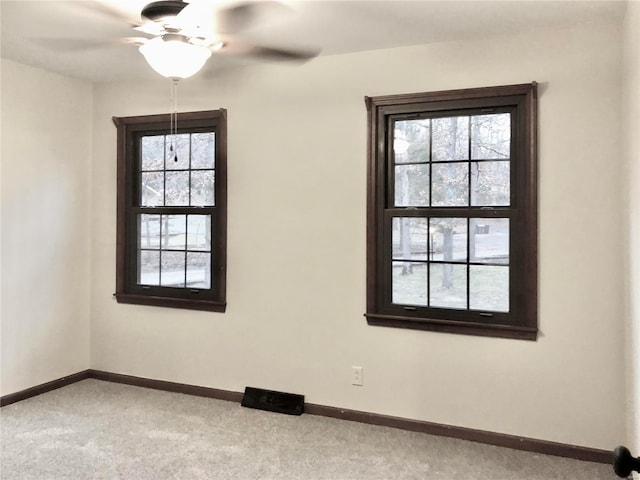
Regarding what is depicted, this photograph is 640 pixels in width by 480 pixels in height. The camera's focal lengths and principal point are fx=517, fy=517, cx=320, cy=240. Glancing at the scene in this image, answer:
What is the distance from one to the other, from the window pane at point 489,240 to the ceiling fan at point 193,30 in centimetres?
156

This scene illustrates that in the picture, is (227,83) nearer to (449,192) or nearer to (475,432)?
(449,192)

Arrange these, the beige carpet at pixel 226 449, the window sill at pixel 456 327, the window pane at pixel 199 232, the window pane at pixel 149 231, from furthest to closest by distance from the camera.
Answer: the window pane at pixel 149 231
the window pane at pixel 199 232
the window sill at pixel 456 327
the beige carpet at pixel 226 449

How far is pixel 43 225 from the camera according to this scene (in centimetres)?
401

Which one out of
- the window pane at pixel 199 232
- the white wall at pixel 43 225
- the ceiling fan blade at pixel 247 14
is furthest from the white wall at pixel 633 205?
the white wall at pixel 43 225

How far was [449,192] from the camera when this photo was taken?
3.25 meters

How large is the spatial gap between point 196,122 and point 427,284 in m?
2.12

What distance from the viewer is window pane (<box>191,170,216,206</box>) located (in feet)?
12.9

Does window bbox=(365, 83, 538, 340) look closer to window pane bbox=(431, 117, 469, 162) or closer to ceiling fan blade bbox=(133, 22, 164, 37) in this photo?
window pane bbox=(431, 117, 469, 162)

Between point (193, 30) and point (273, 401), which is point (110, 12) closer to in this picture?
point (193, 30)

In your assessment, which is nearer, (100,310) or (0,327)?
(0,327)

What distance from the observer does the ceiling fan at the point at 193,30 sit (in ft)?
7.21

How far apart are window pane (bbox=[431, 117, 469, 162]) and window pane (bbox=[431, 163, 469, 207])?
57 mm

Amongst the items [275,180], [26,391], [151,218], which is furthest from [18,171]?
[275,180]

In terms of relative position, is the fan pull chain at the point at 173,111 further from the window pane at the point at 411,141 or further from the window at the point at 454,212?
the window pane at the point at 411,141
